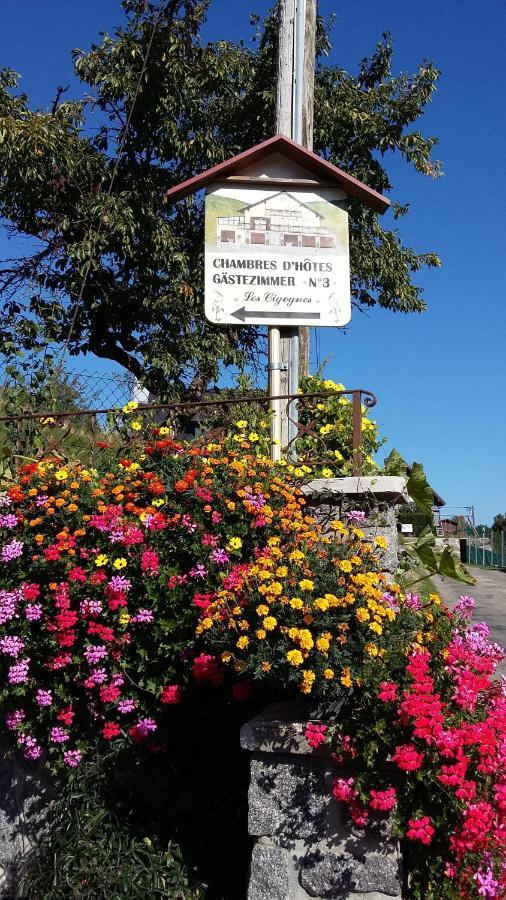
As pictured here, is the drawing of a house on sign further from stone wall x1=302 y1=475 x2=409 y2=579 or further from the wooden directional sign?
stone wall x1=302 y1=475 x2=409 y2=579

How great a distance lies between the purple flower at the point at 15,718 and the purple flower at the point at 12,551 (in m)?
0.67

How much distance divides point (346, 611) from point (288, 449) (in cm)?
182

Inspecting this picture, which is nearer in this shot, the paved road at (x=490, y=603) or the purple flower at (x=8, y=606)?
the purple flower at (x=8, y=606)

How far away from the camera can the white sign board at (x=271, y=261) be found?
4516 millimetres

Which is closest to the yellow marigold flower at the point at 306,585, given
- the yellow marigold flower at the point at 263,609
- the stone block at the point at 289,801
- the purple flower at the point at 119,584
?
the yellow marigold flower at the point at 263,609

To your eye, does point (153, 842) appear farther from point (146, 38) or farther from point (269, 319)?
point (146, 38)

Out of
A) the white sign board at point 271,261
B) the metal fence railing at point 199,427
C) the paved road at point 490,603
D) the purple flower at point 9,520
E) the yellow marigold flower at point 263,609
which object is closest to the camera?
the yellow marigold flower at point 263,609

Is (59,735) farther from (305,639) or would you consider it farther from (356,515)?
(356,515)

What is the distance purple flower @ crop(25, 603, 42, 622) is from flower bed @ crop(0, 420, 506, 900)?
2 centimetres

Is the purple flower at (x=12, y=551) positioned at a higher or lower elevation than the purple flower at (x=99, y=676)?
higher

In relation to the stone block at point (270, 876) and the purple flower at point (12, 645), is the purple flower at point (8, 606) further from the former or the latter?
the stone block at point (270, 876)

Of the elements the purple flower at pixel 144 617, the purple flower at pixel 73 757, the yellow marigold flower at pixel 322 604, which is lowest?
the purple flower at pixel 73 757

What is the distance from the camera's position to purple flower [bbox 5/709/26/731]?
338 cm

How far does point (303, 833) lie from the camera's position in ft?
8.29
